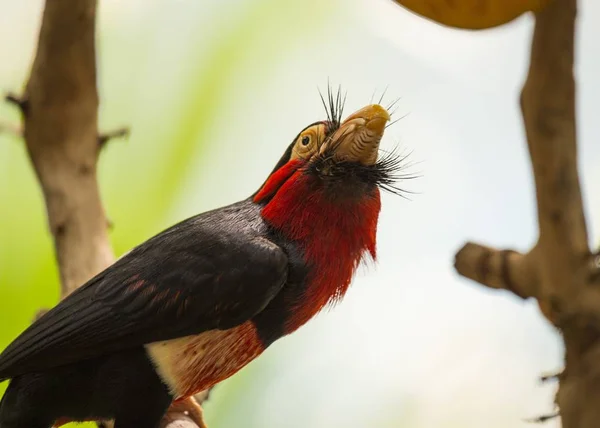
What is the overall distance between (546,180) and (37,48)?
2.40 feet

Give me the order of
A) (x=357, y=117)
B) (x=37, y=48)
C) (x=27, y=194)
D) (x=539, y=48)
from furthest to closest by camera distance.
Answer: (x=27, y=194), (x=37, y=48), (x=357, y=117), (x=539, y=48)

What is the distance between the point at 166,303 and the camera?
86 centimetres

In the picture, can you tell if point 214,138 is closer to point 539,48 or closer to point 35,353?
point 35,353

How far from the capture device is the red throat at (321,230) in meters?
0.87

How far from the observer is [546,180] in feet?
2.38

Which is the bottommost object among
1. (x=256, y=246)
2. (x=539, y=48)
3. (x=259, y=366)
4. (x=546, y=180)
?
(x=259, y=366)

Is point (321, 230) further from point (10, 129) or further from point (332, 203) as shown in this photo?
point (10, 129)

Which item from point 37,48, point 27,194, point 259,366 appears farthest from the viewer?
point 27,194

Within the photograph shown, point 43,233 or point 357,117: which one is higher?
point 357,117

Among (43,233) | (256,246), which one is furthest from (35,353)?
(43,233)

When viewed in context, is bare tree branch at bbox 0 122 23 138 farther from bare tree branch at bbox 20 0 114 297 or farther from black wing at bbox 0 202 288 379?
black wing at bbox 0 202 288 379

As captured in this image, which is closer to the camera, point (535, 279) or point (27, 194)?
point (535, 279)

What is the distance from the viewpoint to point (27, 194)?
1.77 metres

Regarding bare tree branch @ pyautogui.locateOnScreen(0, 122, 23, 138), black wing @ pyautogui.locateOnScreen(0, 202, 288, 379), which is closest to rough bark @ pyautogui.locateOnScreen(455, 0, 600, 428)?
black wing @ pyautogui.locateOnScreen(0, 202, 288, 379)
